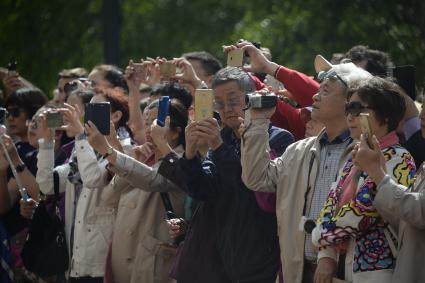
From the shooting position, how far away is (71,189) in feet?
29.0

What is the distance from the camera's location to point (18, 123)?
34.2 feet

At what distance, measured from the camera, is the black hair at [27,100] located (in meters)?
10.4

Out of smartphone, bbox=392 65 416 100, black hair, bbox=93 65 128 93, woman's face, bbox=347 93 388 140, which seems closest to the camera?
woman's face, bbox=347 93 388 140

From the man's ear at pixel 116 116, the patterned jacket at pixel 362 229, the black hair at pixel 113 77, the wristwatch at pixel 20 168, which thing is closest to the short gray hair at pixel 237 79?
the patterned jacket at pixel 362 229

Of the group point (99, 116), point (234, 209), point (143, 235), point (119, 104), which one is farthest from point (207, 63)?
point (234, 209)

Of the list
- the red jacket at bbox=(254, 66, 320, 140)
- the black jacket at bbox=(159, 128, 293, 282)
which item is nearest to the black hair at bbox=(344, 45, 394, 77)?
the red jacket at bbox=(254, 66, 320, 140)

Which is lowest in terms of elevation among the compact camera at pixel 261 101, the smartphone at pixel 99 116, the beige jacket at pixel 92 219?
the beige jacket at pixel 92 219

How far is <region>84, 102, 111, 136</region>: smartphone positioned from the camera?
7.89 meters

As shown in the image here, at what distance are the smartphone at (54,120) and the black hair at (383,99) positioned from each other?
3.10m

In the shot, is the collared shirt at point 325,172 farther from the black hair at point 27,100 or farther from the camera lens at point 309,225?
the black hair at point 27,100

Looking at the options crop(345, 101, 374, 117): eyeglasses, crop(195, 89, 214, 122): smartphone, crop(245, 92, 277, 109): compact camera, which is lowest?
crop(195, 89, 214, 122): smartphone

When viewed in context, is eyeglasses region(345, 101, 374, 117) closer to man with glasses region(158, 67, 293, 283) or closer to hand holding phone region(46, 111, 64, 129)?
man with glasses region(158, 67, 293, 283)

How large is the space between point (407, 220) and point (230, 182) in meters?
1.74

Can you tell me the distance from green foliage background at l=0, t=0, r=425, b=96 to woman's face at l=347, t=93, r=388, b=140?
498cm
